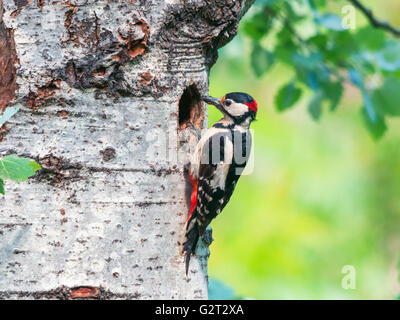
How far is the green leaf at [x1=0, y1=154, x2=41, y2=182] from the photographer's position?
1786mm

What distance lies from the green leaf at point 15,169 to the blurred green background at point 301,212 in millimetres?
3911

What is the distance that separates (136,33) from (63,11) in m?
0.30

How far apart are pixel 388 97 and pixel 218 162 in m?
1.09

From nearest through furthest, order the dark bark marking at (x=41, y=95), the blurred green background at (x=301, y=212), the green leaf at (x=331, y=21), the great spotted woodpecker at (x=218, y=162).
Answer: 1. the dark bark marking at (x=41, y=95)
2. the great spotted woodpecker at (x=218, y=162)
3. the green leaf at (x=331, y=21)
4. the blurred green background at (x=301, y=212)

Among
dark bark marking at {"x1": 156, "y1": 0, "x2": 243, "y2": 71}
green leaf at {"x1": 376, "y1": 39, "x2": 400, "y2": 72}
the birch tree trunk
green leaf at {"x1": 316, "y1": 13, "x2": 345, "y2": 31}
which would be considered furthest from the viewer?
green leaf at {"x1": 376, "y1": 39, "x2": 400, "y2": 72}

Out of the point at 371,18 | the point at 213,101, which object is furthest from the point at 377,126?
the point at 213,101

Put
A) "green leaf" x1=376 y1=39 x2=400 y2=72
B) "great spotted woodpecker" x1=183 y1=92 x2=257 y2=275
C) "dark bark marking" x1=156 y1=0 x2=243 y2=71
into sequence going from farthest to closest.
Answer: "green leaf" x1=376 y1=39 x2=400 y2=72, "great spotted woodpecker" x1=183 y1=92 x2=257 y2=275, "dark bark marking" x1=156 y1=0 x2=243 y2=71

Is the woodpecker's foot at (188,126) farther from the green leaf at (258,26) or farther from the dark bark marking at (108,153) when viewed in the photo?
the green leaf at (258,26)

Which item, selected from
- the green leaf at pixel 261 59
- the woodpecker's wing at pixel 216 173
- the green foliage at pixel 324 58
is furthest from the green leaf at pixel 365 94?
the woodpecker's wing at pixel 216 173

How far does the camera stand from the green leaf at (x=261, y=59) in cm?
358

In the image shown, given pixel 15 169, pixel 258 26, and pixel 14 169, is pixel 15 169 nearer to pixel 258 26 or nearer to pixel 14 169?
pixel 14 169

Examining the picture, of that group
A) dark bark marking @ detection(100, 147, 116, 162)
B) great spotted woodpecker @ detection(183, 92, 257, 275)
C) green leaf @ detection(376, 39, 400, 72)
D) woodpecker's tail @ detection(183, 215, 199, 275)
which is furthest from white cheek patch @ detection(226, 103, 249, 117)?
dark bark marking @ detection(100, 147, 116, 162)

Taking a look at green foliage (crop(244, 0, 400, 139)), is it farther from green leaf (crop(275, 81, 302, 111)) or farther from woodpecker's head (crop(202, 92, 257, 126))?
woodpecker's head (crop(202, 92, 257, 126))
